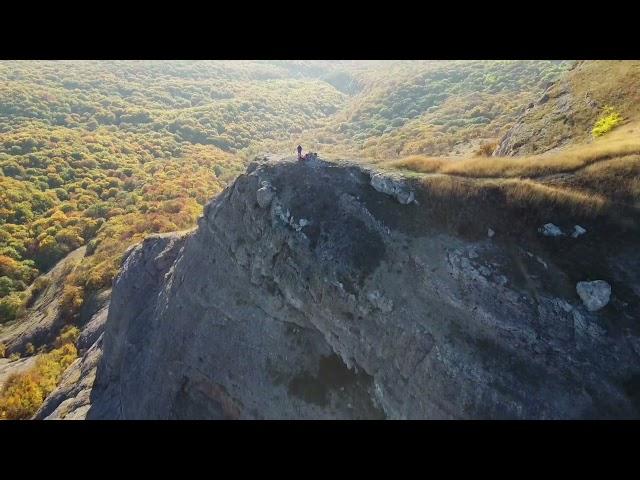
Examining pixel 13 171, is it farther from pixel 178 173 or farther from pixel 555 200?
pixel 555 200

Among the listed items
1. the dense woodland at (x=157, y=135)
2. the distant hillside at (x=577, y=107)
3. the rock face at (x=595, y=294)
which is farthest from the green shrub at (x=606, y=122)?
the dense woodland at (x=157, y=135)

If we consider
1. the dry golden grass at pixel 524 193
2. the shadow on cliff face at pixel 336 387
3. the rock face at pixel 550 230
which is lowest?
the shadow on cliff face at pixel 336 387

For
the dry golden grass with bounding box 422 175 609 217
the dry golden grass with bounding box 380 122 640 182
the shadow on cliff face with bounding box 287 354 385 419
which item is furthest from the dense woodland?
the shadow on cliff face with bounding box 287 354 385 419

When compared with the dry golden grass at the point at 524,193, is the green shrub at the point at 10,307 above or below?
below

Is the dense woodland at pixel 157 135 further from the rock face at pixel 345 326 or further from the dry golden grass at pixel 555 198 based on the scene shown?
the dry golden grass at pixel 555 198

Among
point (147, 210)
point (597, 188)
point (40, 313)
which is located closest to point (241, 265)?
point (597, 188)

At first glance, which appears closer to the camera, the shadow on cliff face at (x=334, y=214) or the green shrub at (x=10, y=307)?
the shadow on cliff face at (x=334, y=214)

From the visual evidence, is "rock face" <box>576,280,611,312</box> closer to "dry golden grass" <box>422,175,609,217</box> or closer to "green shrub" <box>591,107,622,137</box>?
"dry golden grass" <box>422,175,609,217</box>

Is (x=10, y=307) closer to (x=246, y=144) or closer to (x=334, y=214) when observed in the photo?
(x=334, y=214)
